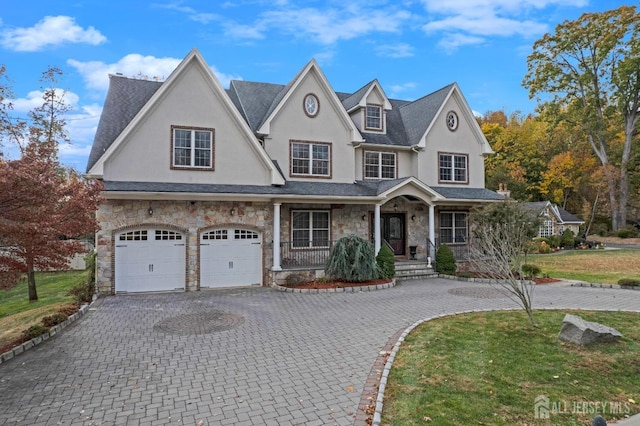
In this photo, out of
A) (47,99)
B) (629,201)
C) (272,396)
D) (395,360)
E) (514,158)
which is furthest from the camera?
(514,158)

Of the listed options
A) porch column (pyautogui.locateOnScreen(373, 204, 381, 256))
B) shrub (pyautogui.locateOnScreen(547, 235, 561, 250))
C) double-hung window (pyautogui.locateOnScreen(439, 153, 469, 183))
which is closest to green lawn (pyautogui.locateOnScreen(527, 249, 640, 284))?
double-hung window (pyautogui.locateOnScreen(439, 153, 469, 183))

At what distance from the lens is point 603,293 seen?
12594mm

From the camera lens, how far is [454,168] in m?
19.6

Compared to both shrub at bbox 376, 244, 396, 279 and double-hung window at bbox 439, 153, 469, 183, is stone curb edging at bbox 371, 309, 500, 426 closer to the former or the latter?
shrub at bbox 376, 244, 396, 279

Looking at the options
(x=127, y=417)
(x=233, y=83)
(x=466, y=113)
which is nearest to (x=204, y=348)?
(x=127, y=417)

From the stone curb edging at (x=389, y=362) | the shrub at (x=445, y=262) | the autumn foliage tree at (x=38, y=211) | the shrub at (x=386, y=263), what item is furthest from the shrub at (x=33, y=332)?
the shrub at (x=445, y=262)

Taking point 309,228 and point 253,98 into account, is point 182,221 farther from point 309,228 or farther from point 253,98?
point 253,98

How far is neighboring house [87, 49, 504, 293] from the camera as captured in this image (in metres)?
13.0

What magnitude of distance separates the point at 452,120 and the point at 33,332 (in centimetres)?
1912

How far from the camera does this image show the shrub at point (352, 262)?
1388cm

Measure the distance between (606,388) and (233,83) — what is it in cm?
1900

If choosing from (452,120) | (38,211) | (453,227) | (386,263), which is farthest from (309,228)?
(38,211)

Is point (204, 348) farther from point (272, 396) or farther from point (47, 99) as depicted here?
point (47, 99)

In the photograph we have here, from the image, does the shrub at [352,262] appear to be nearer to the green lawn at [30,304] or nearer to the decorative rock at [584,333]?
the decorative rock at [584,333]
